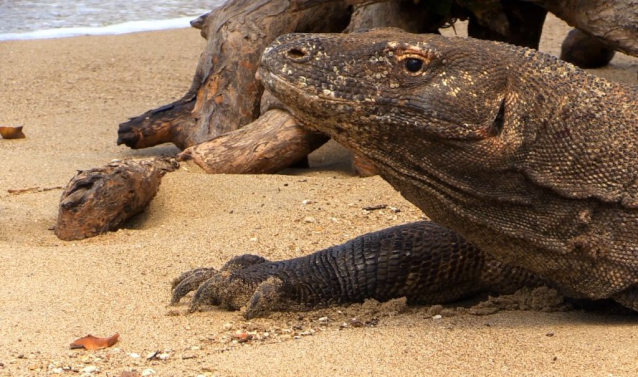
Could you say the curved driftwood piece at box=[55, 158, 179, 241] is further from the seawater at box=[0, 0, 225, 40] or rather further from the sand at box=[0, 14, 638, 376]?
the seawater at box=[0, 0, 225, 40]

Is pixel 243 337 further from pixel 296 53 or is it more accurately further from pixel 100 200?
pixel 100 200

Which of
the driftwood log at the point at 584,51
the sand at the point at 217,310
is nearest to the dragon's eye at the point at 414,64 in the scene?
the sand at the point at 217,310

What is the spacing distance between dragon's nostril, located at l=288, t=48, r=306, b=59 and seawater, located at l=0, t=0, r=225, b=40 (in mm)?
12668

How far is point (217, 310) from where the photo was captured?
14.1ft

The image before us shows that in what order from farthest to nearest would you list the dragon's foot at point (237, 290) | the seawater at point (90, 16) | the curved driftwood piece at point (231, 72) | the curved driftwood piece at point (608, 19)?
1. the seawater at point (90, 16)
2. the curved driftwood piece at point (231, 72)
3. the curved driftwood piece at point (608, 19)
4. the dragon's foot at point (237, 290)

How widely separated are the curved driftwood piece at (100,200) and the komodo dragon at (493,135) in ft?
7.72

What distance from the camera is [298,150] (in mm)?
7086

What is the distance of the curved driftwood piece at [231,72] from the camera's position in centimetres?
746

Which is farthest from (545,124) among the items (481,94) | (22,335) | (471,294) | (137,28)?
(137,28)

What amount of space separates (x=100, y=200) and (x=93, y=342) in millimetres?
1986

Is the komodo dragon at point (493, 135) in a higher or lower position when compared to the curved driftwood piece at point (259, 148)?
higher

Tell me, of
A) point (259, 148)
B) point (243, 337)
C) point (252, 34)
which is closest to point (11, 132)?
point (252, 34)

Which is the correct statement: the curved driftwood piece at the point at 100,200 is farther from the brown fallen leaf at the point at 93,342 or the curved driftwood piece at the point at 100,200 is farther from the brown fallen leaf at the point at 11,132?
the brown fallen leaf at the point at 11,132

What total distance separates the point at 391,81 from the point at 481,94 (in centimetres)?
32
